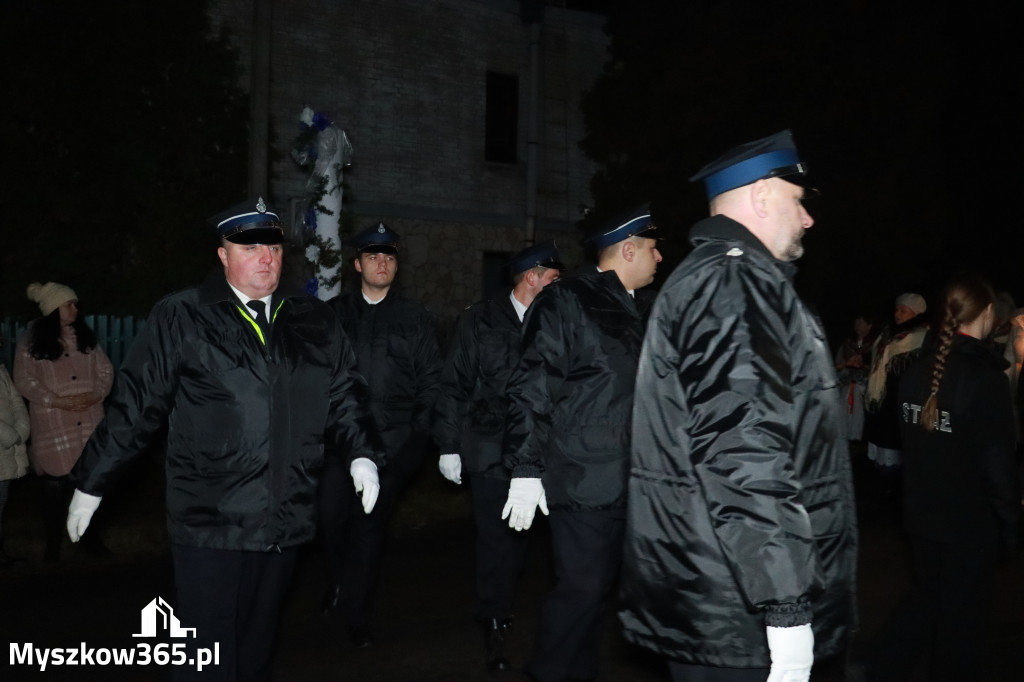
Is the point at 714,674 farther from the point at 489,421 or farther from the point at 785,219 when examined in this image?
the point at 489,421

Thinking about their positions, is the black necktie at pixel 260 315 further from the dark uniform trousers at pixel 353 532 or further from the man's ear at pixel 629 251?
the dark uniform trousers at pixel 353 532

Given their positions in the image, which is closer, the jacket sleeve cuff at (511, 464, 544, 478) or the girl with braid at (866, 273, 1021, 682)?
the girl with braid at (866, 273, 1021, 682)

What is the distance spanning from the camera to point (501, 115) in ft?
64.2

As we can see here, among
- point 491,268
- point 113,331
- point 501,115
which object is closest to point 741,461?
point 113,331

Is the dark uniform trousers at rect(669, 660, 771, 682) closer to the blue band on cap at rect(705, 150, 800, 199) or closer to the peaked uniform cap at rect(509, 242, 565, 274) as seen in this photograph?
the blue band on cap at rect(705, 150, 800, 199)

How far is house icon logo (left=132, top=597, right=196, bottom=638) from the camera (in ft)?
20.6

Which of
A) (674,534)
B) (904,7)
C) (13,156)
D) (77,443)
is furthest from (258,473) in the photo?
(904,7)

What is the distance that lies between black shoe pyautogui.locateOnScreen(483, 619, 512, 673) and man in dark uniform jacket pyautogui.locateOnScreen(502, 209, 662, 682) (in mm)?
921

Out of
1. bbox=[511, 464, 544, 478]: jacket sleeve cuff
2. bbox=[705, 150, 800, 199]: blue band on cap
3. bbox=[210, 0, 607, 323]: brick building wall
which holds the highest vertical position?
bbox=[210, 0, 607, 323]: brick building wall

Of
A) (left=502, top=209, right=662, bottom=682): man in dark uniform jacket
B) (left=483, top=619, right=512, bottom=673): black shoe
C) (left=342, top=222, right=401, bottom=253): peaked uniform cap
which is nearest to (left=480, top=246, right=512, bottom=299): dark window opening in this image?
(left=342, top=222, right=401, bottom=253): peaked uniform cap

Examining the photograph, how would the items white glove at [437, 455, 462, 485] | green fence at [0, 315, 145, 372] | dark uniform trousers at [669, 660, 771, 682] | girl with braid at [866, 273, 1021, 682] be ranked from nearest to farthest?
dark uniform trousers at [669, 660, 771, 682] → girl with braid at [866, 273, 1021, 682] → white glove at [437, 455, 462, 485] → green fence at [0, 315, 145, 372]

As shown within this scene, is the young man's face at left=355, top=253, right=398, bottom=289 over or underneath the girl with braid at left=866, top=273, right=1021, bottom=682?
over

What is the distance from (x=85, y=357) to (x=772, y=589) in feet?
22.4

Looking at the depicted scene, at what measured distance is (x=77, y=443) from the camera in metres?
8.14
